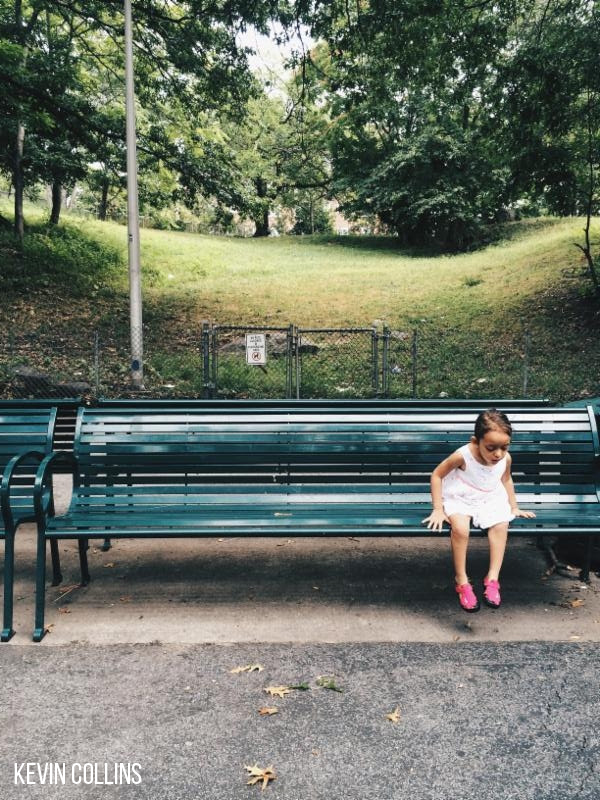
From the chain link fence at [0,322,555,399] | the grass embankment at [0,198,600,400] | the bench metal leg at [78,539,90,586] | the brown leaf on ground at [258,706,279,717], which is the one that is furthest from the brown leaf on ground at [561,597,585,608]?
the grass embankment at [0,198,600,400]

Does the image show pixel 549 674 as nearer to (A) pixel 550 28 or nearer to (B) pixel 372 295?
(A) pixel 550 28

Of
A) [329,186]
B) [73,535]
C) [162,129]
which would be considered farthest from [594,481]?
[329,186]

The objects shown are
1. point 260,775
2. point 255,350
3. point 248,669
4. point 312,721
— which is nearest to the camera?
point 260,775

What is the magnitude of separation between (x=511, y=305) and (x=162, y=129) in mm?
9983

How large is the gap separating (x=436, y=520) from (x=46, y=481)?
2322 millimetres

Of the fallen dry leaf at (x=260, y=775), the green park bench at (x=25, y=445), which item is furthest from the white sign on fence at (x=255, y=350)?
the fallen dry leaf at (x=260, y=775)

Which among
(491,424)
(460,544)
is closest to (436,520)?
(460,544)

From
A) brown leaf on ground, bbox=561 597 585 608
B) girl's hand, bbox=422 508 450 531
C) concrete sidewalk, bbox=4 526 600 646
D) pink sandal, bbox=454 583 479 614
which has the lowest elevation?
brown leaf on ground, bbox=561 597 585 608

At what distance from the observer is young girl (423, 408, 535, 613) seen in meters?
3.30

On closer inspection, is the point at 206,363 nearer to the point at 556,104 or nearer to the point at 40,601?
the point at 40,601

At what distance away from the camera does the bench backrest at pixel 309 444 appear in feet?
13.0

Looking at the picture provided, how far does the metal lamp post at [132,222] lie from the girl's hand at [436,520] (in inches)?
300

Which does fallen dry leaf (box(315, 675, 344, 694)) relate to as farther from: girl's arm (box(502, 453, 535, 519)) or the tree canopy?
the tree canopy

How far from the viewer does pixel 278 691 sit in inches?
108
